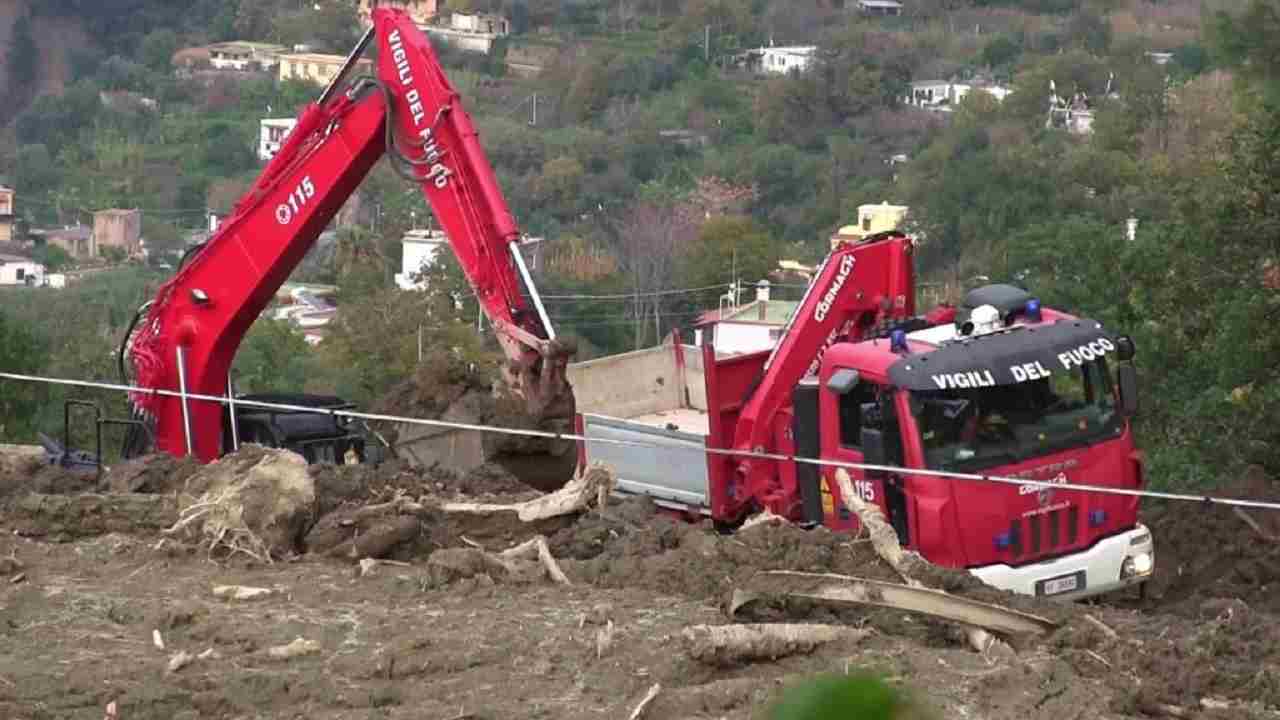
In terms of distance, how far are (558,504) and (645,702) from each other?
3799 millimetres

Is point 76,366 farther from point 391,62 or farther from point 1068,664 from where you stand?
point 1068,664

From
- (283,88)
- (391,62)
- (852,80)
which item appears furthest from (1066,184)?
(391,62)

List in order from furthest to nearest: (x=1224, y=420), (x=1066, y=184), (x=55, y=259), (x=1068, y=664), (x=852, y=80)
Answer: (x=852, y=80), (x=55, y=259), (x=1066, y=184), (x=1224, y=420), (x=1068, y=664)

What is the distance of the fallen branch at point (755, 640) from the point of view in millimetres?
9461

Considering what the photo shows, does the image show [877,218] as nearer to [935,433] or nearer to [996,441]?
[996,441]

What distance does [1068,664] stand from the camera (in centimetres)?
974

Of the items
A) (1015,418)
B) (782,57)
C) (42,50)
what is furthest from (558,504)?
(42,50)

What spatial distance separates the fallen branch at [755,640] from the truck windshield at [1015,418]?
3339 millimetres

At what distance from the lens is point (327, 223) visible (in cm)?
1745

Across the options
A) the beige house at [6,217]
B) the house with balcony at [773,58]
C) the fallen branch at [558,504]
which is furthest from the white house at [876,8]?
the fallen branch at [558,504]

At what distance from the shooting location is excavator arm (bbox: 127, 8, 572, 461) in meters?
16.6

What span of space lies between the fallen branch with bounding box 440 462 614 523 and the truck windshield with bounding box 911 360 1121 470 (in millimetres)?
1850

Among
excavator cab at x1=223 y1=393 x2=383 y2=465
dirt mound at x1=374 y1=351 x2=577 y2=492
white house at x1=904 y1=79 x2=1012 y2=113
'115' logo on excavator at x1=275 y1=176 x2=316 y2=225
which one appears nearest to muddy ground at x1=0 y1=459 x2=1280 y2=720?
dirt mound at x1=374 y1=351 x2=577 y2=492

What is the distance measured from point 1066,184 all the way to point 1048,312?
2120 inches
